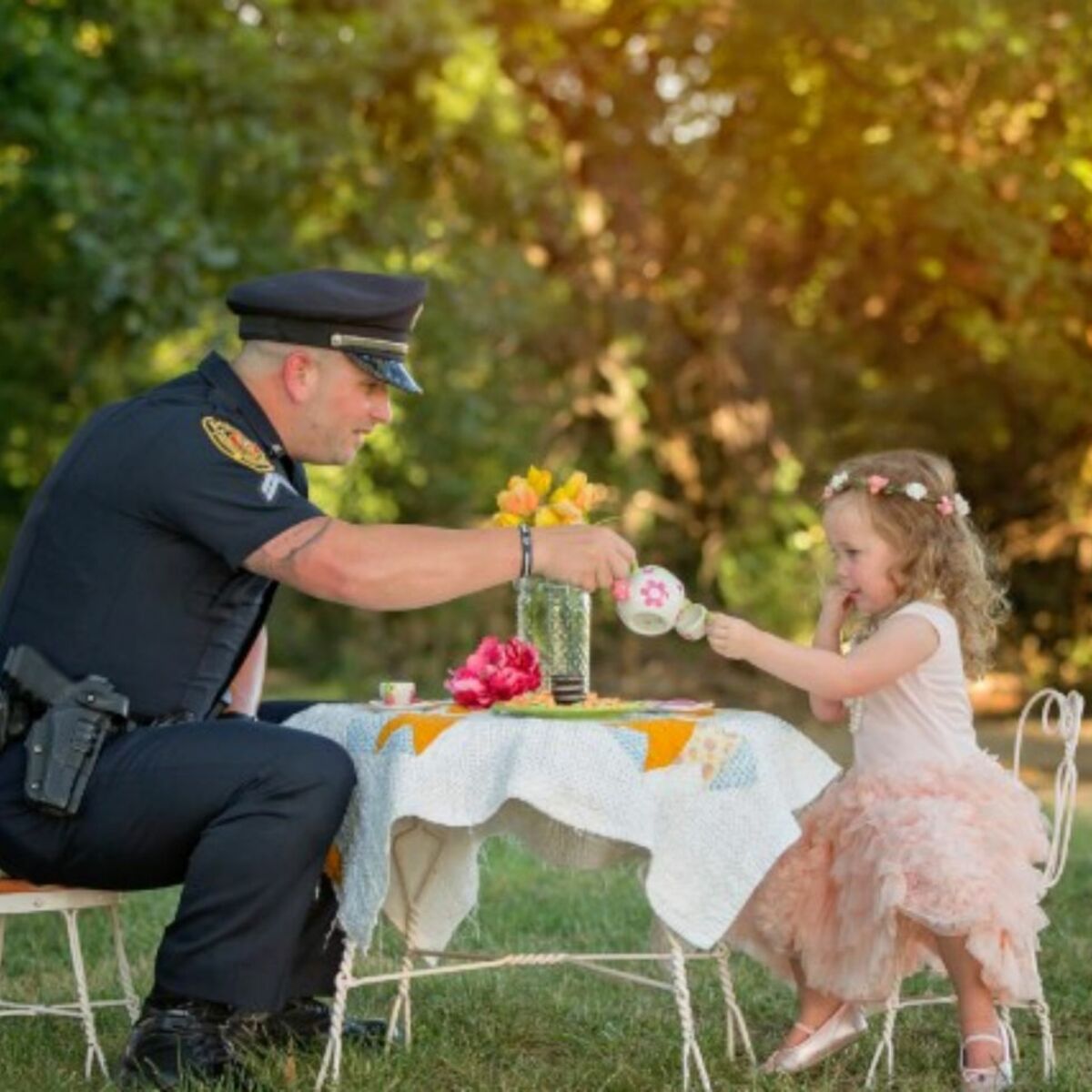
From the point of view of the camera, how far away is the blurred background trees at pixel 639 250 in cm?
1512

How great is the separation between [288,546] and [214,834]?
0.57 meters

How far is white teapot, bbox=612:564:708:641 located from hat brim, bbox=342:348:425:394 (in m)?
0.66

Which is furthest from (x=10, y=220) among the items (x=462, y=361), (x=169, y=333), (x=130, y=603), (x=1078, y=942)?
(x=130, y=603)

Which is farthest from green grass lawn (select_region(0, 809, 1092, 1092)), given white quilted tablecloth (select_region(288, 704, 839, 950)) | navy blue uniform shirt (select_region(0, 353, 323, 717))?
navy blue uniform shirt (select_region(0, 353, 323, 717))

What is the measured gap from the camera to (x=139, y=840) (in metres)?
4.88

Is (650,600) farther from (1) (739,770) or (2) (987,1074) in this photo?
(2) (987,1074)

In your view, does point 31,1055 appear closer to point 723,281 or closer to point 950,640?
point 950,640

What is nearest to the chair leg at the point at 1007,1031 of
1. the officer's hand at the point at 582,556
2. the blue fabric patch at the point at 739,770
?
the blue fabric patch at the point at 739,770

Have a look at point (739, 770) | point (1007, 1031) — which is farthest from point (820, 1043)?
point (739, 770)

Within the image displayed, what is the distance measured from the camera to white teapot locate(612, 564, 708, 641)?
4801 millimetres

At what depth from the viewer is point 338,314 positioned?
5160 millimetres

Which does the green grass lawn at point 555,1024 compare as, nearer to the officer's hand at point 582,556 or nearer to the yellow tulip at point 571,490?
the officer's hand at point 582,556

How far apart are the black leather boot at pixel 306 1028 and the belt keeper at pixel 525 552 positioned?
1127mm

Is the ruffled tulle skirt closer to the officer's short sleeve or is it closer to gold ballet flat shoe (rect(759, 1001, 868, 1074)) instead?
gold ballet flat shoe (rect(759, 1001, 868, 1074))
